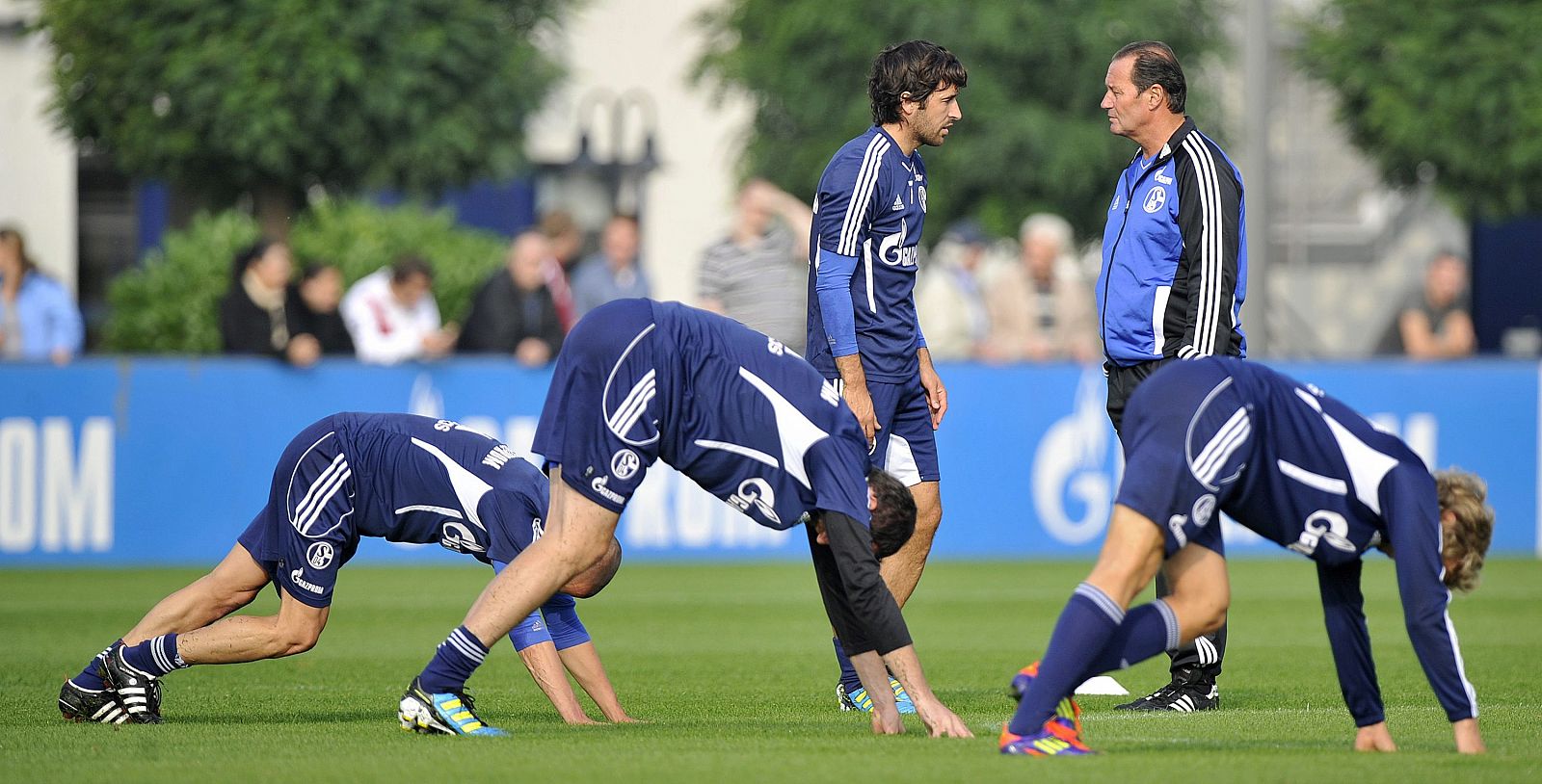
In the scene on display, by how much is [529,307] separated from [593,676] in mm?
8803

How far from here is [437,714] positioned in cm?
691

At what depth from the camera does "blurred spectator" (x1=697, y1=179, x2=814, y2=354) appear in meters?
12.8

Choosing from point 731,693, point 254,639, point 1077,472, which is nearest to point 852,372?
point 731,693

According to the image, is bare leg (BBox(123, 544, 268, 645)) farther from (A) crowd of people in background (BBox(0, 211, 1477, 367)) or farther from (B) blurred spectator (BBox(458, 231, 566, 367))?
(B) blurred spectator (BBox(458, 231, 566, 367))

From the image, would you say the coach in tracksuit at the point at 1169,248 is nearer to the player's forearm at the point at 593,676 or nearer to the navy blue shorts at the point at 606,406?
the player's forearm at the point at 593,676

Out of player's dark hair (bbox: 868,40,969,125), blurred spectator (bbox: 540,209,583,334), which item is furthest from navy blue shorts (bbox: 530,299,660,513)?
blurred spectator (bbox: 540,209,583,334)

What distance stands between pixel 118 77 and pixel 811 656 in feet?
44.7

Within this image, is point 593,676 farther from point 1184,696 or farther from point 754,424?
point 1184,696

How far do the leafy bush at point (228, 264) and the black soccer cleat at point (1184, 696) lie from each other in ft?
45.1

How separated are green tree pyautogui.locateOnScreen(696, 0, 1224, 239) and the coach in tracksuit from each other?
42.1 ft

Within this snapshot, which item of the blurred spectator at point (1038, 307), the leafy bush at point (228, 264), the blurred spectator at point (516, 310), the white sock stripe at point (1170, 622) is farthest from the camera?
the leafy bush at point (228, 264)

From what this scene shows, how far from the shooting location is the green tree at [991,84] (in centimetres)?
2088

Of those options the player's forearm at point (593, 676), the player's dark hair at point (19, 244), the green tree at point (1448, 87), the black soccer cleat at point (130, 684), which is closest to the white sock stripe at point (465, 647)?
the player's forearm at point (593, 676)

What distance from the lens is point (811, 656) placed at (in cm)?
1026
